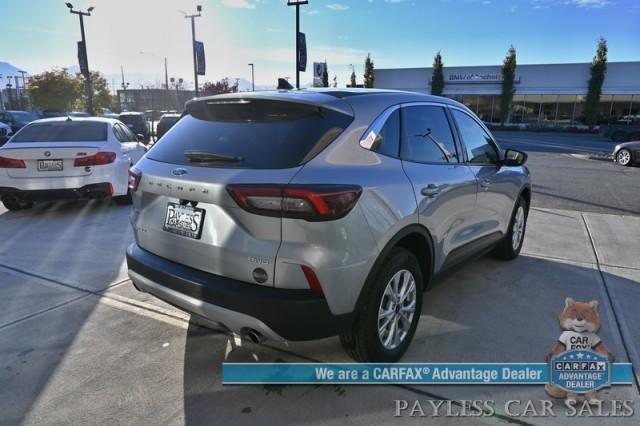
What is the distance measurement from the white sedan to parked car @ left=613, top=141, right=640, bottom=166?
54.0 feet

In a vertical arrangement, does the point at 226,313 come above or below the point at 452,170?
below

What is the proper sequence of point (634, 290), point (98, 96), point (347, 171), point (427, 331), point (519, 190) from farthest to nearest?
point (98, 96), point (519, 190), point (634, 290), point (427, 331), point (347, 171)

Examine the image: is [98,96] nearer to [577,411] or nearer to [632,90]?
[632,90]

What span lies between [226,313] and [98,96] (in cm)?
5274

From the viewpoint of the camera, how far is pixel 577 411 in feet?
8.75

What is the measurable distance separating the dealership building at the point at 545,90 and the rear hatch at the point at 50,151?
3882 cm

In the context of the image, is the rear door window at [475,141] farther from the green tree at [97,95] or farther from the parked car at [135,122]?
the green tree at [97,95]

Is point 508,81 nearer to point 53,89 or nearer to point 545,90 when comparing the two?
point 545,90

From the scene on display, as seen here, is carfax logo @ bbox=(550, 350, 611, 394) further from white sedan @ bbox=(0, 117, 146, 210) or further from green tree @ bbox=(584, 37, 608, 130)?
green tree @ bbox=(584, 37, 608, 130)

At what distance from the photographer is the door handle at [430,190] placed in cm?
→ 312

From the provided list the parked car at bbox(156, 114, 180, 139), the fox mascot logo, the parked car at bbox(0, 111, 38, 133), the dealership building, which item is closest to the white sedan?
the fox mascot logo

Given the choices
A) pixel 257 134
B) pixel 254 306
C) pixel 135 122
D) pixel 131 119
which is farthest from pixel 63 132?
pixel 131 119

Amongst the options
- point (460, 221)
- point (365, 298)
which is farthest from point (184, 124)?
point (460, 221)

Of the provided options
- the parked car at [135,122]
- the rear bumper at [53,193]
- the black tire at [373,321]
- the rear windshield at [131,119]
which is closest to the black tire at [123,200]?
the rear bumper at [53,193]
